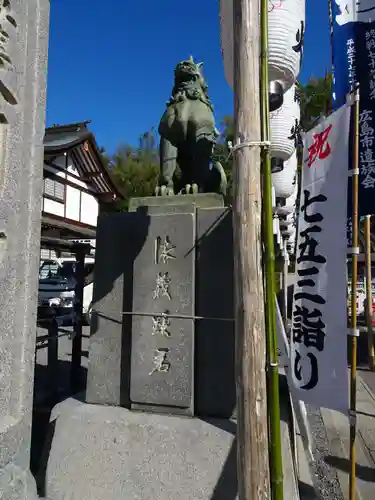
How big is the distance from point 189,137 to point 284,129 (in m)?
2.23

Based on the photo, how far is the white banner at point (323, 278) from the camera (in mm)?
2555

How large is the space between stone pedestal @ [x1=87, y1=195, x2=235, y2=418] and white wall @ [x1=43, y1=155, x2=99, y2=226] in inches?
473

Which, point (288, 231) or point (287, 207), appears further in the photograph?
point (288, 231)

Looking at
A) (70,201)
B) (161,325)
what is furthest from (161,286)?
(70,201)

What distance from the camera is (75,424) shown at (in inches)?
122

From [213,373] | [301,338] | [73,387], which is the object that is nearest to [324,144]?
[301,338]

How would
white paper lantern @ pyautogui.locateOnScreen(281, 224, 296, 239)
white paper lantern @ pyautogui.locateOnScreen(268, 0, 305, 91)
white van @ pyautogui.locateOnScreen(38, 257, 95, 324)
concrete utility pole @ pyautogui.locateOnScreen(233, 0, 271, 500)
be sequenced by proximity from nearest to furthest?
concrete utility pole @ pyautogui.locateOnScreen(233, 0, 271, 500)
white paper lantern @ pyautogui.locateOnScreen(268, 0, 305, 91)
white paper lantern @ pyautogui.locateOnScreen(281, 224, 296, 239)
white van @ pyautogui.locateOnScreen(38, 257, 95, 324)

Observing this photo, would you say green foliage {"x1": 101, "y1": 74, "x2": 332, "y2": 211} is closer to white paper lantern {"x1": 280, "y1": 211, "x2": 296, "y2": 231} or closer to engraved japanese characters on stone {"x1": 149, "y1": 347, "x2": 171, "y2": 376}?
white paper lantern {"x1": 280, "y1": 211, "x2": 296, "y2": 231}

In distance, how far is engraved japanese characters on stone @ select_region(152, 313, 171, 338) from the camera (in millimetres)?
3223

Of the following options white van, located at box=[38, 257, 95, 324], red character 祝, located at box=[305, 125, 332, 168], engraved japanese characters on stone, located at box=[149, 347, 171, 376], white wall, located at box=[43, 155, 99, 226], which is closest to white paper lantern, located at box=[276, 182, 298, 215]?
red character 祝, located at box=[305, 125, 332, 168]

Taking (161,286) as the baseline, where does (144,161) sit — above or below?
above

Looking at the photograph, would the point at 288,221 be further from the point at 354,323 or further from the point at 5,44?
the point at 5,44

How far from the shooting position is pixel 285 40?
2926 millimetres

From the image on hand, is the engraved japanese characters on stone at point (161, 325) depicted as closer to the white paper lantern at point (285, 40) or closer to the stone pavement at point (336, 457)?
the stone pavement at point (336, 457)
